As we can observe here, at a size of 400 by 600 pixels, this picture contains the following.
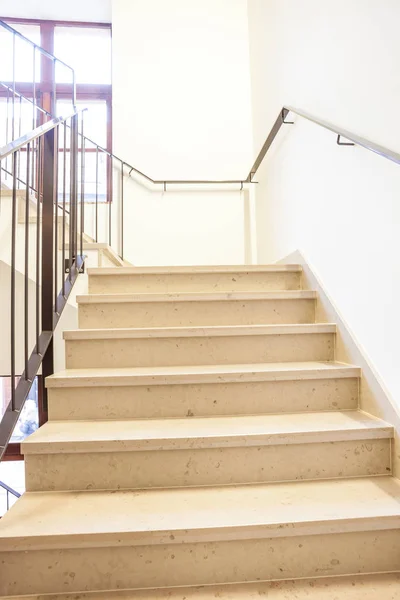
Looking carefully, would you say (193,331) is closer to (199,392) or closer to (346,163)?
(199,392)

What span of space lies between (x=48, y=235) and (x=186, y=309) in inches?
29.3

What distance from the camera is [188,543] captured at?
1.14 m

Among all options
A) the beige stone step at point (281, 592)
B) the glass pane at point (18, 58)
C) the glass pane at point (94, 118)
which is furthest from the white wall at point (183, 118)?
the beige stone step at point (281, 592)

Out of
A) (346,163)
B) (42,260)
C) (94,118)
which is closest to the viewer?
(42,260)

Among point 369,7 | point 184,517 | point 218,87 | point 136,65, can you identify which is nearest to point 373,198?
point 369,7

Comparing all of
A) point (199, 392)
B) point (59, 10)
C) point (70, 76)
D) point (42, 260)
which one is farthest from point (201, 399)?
point (59, 10)

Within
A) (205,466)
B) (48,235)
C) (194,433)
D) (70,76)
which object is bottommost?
(205,466)

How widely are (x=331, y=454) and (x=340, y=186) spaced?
123cm

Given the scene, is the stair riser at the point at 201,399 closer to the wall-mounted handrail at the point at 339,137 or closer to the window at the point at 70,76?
the wall-mounted handrail at the point at 339,137

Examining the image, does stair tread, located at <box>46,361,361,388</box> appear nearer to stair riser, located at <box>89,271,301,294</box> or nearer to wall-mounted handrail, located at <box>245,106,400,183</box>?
stair riser, located at <box>89,271,301,294</box>

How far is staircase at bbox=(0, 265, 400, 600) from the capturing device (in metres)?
1.12

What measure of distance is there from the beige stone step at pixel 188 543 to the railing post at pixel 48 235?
2.17ft

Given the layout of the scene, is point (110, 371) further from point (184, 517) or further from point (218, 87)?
point (218, 87)

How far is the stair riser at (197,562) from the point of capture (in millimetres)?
1116
